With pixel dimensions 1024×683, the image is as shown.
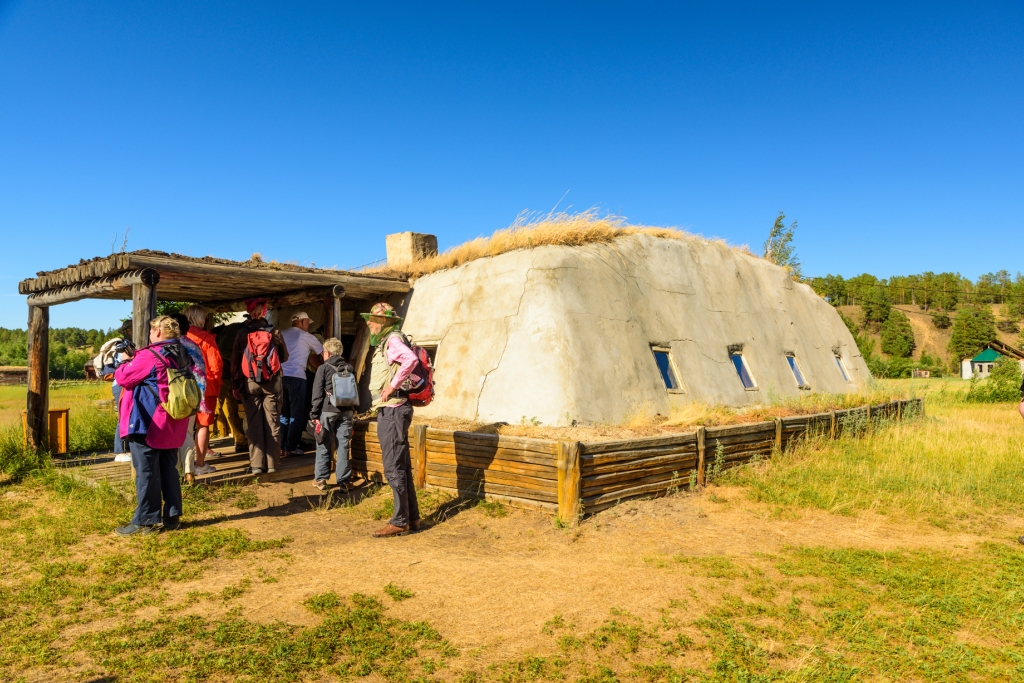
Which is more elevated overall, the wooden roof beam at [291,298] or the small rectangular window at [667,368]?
the wooden roof beam at [291,298]

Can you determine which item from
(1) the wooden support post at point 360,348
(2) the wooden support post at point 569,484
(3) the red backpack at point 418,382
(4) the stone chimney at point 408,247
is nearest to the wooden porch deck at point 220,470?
(1) the wooden support post at point 360,348

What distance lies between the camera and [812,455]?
9.67 m

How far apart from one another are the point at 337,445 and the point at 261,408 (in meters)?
1.18

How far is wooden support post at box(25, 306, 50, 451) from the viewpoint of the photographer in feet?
33.8

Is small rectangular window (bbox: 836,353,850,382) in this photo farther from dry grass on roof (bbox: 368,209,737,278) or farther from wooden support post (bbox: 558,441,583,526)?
wooden support post (bbox: 558,441,583,526)

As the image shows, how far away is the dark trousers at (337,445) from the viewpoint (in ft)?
27.5

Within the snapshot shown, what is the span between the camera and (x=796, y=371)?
14.3 m

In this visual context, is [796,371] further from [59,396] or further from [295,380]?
[59,396]

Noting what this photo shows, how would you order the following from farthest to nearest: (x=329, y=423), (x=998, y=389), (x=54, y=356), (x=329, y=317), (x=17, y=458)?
(x=54, y=356)
(x=998, y=389)
(x=329, y=317)
(x=17, y=458)
(x=329, y=423)

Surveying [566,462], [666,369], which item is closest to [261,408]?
[566,462]

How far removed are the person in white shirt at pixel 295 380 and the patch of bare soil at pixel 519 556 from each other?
199 centimetres

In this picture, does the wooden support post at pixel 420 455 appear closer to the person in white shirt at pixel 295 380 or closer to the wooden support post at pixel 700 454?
the person in white shirt at pixel 295 380

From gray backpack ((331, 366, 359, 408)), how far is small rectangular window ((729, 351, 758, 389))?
746 centimetres

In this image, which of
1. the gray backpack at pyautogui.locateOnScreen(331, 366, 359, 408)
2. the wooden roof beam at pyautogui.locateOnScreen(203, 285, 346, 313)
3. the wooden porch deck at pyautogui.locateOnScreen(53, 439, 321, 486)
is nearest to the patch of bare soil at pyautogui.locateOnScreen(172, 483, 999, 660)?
the wooden porch deck at pyautogui.locateOnScreen(53, 439, 321, 486)
